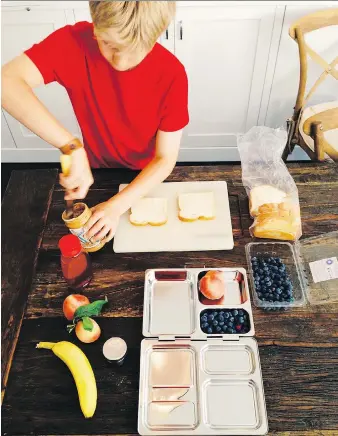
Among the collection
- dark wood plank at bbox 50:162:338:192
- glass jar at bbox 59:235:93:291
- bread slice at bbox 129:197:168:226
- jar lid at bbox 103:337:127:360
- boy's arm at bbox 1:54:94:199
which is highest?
dark wood plank at bbox 50:162:338:192

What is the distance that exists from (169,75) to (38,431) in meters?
1.01

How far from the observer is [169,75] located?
50.5 inches

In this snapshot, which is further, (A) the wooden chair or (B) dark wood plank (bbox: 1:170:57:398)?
(A) the wooden chair

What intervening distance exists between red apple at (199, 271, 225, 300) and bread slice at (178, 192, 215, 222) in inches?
8.4

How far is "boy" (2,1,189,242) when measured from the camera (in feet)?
3.73

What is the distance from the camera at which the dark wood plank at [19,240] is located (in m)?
1.19

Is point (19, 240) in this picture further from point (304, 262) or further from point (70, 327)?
point (304, 262)

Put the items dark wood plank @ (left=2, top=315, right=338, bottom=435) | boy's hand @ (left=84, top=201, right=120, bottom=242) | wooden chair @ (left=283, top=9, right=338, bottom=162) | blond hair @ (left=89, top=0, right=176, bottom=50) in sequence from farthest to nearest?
wooden chair @ (left=283, top=9, right=338, bottom=162)
boy's hand @ (left=84, top=201, right=120, bottom=242)
dark wood plank @ (left=2, top=315, right=338, bottom=435)
blond hair @ (left=89, top=0, right=176, bottom=50)

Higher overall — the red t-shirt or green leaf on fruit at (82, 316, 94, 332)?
the red t-shirt

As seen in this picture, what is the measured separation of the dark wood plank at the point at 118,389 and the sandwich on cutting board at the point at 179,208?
1.14 feet

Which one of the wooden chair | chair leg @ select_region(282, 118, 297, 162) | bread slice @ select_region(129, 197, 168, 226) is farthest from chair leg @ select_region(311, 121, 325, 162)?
bread slice @ select_region(129, 197, 168, 226)

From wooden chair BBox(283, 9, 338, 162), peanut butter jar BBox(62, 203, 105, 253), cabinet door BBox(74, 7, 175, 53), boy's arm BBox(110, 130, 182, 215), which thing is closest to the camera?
peanut butter jar BBox(62, 203, 105, 253)

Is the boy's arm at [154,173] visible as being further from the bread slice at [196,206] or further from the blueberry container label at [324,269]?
the blueberry container label at [324,269]

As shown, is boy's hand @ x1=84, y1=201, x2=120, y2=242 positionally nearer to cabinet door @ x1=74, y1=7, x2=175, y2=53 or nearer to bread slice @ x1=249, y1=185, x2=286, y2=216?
bread slice @ x1=249, y1=185, x2=286, y2=216
